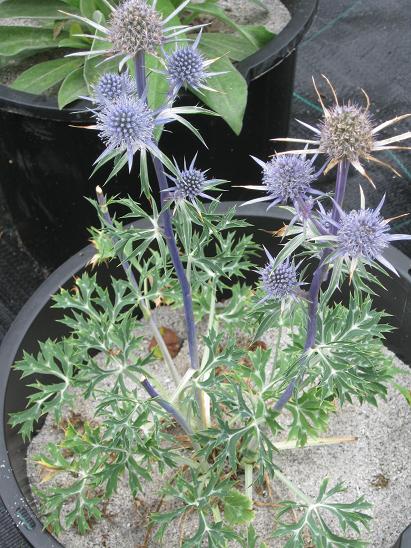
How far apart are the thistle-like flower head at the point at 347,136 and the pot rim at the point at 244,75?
97cm

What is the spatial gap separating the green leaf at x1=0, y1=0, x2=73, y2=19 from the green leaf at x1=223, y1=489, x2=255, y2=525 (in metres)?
1.26

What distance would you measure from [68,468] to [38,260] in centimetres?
108

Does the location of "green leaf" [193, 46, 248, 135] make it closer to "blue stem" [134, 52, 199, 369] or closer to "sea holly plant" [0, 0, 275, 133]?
"sea holly plant" [0, 0, 275, 133]

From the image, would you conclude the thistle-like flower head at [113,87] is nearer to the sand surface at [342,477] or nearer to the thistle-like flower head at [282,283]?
the thistle-like flower head at [282,283]

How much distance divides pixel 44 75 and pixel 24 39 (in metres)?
0.15

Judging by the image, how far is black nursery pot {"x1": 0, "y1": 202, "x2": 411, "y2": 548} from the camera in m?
1.16

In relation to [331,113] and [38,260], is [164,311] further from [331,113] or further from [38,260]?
[331,113]

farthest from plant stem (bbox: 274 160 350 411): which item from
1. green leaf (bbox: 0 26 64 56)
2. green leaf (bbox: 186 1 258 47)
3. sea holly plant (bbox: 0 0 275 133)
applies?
green leaf (bbox: 0 26 64 56)

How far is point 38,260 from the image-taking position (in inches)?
86.0

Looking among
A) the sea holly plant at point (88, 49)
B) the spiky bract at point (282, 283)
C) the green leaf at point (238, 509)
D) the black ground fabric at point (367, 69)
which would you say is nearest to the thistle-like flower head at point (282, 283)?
the spiky bract at point (282, 283)

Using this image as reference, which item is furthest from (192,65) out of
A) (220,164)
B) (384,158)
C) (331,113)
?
(384,158)

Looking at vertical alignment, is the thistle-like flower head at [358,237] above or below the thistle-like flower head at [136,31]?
below

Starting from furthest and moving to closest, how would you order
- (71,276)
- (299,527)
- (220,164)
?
1. (220,164)
2. (71,276)
3. (299,527)

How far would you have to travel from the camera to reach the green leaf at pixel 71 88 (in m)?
1.61
